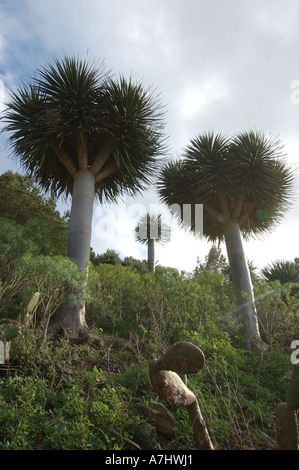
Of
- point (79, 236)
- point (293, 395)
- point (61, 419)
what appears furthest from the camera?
point (79, 236)

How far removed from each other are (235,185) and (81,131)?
5.32 meters

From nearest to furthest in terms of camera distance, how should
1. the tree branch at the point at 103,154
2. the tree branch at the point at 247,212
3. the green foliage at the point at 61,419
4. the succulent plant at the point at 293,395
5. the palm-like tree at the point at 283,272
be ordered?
1. the succulent plant at the point at 293,395
2. the green foliage at the point at 61,419
3. the tree branch at the point at 103,154
4. the tree branch at the point at 247,212
5. the palm-like tree at the point at 283,272

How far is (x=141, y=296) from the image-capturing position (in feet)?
25.4

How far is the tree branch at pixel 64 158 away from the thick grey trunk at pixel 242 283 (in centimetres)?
537

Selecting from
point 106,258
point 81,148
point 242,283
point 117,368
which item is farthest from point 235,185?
point 106,258

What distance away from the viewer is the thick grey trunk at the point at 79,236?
596cm

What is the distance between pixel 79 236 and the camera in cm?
693

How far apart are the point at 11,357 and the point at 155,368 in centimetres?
303

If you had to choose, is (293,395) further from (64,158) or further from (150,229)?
(150,229)

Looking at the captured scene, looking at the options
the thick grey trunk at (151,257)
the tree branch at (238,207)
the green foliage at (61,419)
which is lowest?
the green foliage at (61,419)

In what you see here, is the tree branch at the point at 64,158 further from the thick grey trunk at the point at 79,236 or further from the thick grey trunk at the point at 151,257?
the thick grey trunk at the point at 151,257

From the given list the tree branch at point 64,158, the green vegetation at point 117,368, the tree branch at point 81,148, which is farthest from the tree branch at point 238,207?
the tree branch at point 64,158
